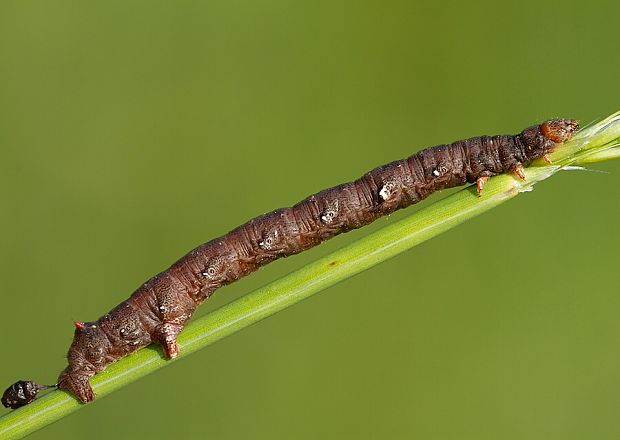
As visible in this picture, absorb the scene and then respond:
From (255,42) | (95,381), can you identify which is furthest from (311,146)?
(95,381)

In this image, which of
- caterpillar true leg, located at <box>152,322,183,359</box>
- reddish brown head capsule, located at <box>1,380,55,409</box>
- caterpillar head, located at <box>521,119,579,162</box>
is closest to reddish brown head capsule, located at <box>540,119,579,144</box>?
caterpillar head, located at <box>521,119,579,162</box>

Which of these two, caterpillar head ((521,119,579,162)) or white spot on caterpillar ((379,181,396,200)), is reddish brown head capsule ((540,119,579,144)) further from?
white spot on caterpillar ((379,181,396,200))

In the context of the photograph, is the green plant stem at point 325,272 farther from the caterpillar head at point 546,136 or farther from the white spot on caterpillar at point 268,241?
the white spot on caterpillar at point 268,241

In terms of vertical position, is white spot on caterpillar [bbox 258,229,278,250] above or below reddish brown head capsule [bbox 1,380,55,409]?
above

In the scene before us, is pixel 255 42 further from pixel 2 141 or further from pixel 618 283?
pixel 618 283

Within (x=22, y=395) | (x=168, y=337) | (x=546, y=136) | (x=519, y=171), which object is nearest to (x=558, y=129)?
(x=546, y=136)

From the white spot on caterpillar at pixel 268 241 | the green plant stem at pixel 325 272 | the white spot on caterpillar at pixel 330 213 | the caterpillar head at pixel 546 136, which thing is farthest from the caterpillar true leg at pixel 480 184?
the white spot on caterpillar at pixel 268 241
